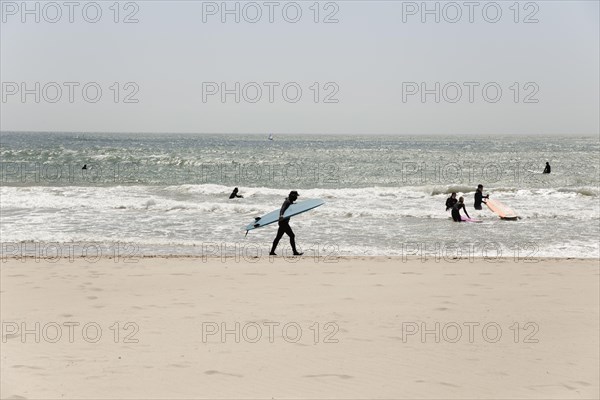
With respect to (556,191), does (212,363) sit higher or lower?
lower

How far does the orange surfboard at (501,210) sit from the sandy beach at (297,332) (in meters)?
9.56

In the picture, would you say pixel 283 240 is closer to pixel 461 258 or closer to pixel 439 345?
pixel 461 258

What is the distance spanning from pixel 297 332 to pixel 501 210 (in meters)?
16.7

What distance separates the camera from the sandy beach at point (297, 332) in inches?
250

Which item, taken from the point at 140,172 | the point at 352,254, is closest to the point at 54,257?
the point at 352,254

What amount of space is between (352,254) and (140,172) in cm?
3667

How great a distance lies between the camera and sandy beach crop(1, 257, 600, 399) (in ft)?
20.8

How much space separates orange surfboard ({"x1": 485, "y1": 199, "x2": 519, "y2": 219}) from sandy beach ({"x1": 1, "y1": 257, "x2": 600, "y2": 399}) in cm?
956

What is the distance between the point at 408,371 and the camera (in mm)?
6762
